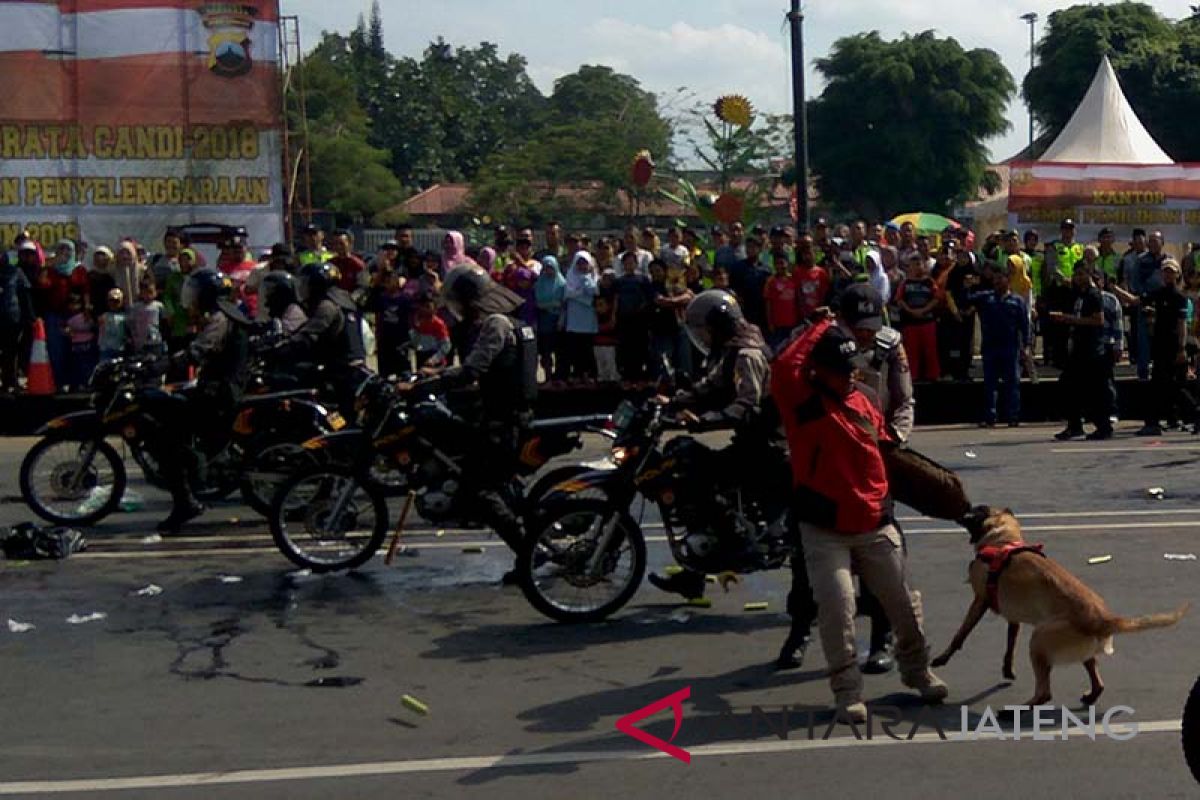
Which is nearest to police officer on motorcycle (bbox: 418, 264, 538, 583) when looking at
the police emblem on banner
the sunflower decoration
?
the police emblem on banner

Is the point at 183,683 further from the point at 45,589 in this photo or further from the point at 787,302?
the point at 787,302

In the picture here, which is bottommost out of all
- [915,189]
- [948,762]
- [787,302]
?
[948,762]

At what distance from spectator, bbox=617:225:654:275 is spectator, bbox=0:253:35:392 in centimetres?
638

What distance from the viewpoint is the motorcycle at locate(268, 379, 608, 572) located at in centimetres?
1024

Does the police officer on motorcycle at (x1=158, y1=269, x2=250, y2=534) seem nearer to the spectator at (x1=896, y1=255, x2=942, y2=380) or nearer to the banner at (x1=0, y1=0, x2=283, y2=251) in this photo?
the spectator at (x1=896, y1=255, x2=942, y2=380)

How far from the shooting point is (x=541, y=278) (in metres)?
19.9

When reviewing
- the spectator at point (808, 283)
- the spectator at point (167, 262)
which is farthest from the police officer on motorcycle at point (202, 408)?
the spectator at point (808, 283)

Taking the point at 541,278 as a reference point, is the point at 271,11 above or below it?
above

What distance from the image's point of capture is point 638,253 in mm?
20047

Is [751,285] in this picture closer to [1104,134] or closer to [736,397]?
[736,397]

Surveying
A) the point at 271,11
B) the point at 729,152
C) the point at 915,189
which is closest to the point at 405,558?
the point at 271,11

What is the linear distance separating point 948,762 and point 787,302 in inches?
491

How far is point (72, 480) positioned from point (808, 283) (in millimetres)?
9174

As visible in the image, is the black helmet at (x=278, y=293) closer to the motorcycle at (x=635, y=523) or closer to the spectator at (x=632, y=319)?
the motorcycle at (x=635, y=523)
